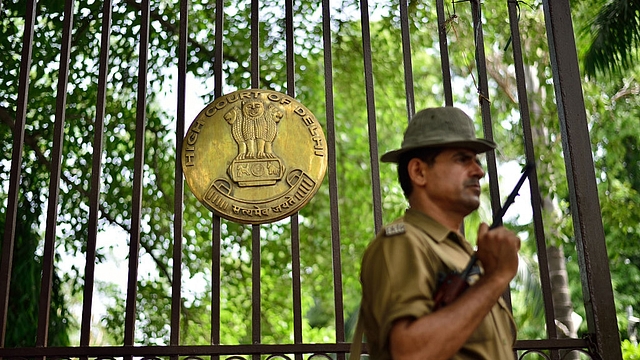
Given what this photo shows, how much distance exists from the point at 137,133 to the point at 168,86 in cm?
370

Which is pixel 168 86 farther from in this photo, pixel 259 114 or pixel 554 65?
pixel 554 65

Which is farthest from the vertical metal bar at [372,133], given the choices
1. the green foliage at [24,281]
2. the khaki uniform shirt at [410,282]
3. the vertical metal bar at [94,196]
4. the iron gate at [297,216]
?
the green foliage at [24,281]

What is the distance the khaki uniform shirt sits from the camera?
6.97 feet

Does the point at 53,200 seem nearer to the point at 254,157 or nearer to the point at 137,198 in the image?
the point at 137,198

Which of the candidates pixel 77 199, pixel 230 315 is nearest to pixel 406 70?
pixel 77 199

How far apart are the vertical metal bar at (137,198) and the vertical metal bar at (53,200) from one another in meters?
0.40

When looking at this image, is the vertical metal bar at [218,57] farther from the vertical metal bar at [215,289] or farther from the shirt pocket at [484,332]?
the shirt pocket at [484,332]

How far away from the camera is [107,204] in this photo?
24.7 feet

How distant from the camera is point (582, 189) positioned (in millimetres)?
4168

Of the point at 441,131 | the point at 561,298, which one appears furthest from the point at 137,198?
the point at 561,298

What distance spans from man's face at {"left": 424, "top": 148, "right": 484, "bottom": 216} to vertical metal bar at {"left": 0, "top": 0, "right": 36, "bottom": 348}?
8.55ft

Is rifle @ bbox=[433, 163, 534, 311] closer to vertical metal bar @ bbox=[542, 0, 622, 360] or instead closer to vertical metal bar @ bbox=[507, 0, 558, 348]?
vertical metal bar @ bbox=[507, 0, 558, 348]

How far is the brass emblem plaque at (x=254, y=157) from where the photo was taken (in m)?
4.24

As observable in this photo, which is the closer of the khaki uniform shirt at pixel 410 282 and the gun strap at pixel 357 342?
the khaki uniform shirt at pixel 410 282
